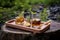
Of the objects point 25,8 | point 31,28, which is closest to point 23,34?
point 31,28

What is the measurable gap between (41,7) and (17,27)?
5.37 ft

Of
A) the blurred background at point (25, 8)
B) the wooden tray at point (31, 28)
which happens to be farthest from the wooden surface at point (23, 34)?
the blurred background at point (25, 8)

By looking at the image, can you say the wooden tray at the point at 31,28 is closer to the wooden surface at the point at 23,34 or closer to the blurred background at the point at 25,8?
the wooden surface at the point at 23,34

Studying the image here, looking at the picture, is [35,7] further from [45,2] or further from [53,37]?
[53,37]

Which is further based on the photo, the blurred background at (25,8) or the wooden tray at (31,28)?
the blurred background at (25,8)

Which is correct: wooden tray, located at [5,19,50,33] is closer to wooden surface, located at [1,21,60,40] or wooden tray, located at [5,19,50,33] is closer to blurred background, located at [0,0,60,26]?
wooden surface, located at [1,21,60,40]

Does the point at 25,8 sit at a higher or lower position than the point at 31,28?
higher

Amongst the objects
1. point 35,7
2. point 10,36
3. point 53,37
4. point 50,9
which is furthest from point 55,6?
point 10,36

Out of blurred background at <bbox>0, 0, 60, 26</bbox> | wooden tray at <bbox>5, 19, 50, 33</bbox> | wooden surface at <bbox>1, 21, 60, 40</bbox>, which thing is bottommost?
wooden surface at <bbox>1, 21, 60, 40</bbox>

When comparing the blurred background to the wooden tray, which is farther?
the blurred background

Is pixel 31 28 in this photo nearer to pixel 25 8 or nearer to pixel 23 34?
pixel 23 34

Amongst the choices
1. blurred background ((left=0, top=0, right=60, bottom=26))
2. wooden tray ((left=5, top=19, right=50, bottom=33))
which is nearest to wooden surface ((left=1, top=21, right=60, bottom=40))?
wooden tray ((left=5, top=19, right=50, bottom=33))

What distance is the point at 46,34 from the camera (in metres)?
2.20

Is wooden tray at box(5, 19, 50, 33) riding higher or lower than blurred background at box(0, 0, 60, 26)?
lower
